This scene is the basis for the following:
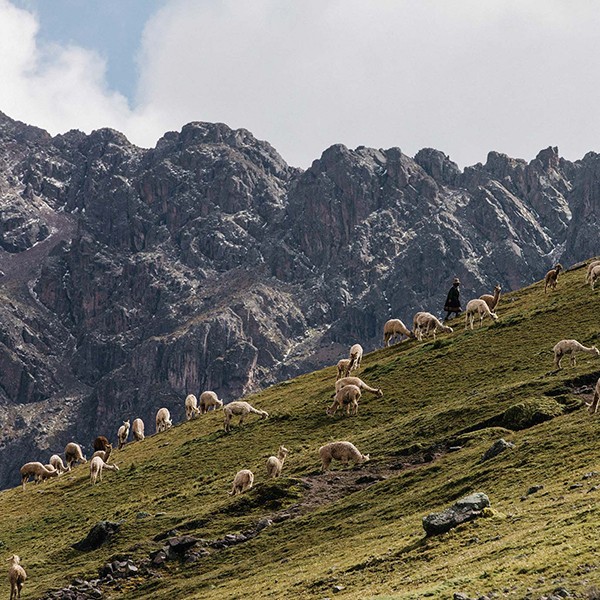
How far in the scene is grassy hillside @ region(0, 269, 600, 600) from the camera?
23938 millimetres

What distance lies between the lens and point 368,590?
2370 cm

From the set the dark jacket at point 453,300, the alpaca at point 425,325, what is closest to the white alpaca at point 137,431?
the alpaca at point 425,325

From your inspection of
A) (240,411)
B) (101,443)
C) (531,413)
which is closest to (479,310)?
(240,411)

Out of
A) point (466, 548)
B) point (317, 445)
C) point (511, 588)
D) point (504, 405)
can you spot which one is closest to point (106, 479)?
point (317, 445)

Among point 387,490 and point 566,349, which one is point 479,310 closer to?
point 566,349

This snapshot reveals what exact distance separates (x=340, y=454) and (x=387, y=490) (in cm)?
640

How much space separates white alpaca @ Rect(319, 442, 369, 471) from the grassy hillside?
657 millimetres

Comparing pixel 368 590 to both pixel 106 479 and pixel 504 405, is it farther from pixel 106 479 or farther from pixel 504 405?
pixel 106 479

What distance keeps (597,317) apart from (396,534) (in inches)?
1349

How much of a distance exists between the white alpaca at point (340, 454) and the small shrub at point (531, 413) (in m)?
6.71

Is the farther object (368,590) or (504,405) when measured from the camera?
(504,405)

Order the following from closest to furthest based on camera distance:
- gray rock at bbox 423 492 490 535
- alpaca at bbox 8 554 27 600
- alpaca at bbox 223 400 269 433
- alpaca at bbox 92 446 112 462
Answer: gray rock at bbox 423 492 490 535
alpaca at bbox 8 554 27 600
alpaca at bbox 223 400 269 433
alpaca at bbox 92 446 112 462

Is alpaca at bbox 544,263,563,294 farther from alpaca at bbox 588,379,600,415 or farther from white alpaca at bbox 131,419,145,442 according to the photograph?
alpaca at bbox 588,379,600,415

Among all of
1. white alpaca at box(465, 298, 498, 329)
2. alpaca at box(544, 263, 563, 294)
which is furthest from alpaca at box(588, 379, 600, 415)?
alpaca at box(544, 263, 563, 294)
